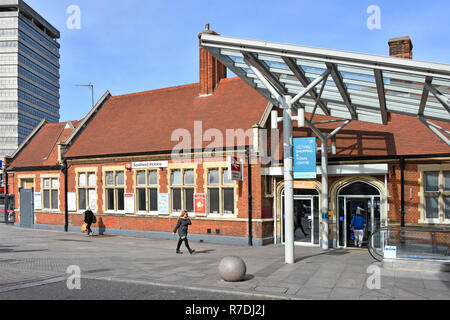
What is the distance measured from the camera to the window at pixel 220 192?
747 inches

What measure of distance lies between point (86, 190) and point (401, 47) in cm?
1870

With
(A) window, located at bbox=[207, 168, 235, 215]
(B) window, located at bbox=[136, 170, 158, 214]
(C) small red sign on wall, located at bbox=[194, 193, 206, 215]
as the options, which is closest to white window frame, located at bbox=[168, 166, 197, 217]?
(C) small red sign on wall, located at bbox=[194, 193, 206, 215]

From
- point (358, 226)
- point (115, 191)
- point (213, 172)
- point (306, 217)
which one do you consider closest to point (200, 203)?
point (213, 172)

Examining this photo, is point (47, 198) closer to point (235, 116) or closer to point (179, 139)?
point (179, 139)

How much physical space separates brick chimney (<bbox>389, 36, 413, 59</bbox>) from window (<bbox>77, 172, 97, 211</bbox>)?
1759 cm

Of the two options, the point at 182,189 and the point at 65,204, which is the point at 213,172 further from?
the point at 65,204

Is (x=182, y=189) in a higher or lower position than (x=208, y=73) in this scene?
lower

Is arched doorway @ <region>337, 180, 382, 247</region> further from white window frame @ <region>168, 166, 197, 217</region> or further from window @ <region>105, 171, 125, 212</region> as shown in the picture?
window @ <region>105, 171, 125, 212</region>

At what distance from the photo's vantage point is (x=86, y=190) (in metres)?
23.5

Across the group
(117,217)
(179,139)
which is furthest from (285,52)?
(117,217)

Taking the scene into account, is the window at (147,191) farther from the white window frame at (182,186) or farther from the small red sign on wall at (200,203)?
the small red sign on wall at (200,203)

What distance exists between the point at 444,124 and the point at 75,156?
19.6m

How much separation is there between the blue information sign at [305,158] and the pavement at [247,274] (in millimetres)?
2862
